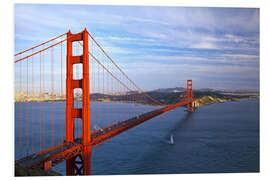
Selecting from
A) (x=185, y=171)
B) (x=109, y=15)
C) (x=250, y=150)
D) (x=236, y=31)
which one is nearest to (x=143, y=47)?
(x=109, y=15)

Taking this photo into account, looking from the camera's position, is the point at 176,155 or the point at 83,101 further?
the point at 176,155

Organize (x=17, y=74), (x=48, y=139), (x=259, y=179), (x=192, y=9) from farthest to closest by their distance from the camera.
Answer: (x=48, y=139) < (x=192, y=9) < (x=17, y=74) < (x=259, y=179)

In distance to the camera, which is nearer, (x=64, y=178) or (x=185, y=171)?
(x=64, y=178)

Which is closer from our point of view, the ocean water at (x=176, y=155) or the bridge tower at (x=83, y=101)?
the bridge tower at (x=83, y=101)

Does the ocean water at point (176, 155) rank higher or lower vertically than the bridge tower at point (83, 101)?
lower

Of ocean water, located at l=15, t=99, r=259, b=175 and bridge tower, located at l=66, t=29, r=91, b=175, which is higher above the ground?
bridge tower, located at l=66, t=29, r=91, b=175

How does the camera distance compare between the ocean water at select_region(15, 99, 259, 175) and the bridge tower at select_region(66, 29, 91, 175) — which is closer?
the bridge tower at select_region(66, 29, 91, 175)

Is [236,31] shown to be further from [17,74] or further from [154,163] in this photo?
[17,74]

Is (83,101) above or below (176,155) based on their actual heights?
above

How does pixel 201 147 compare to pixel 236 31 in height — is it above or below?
below
